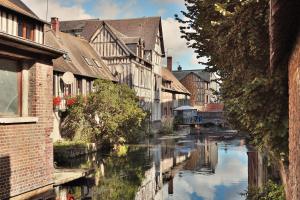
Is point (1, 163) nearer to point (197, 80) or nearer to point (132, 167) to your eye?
point (132, 167)

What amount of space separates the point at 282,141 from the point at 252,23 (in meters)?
1.86

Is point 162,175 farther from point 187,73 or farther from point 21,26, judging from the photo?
point 187,73

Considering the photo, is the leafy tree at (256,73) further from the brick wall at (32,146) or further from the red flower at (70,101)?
the red flower at (70,101)

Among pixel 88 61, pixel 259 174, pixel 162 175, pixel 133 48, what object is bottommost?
pixel 162 175

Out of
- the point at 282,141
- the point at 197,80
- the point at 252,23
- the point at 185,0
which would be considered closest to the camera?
the point at 282,141

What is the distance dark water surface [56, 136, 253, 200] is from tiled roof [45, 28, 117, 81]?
6.04m

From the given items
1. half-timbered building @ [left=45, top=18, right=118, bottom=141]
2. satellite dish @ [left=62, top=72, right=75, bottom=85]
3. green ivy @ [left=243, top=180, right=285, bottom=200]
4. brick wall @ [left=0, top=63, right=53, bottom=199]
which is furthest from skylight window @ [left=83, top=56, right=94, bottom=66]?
green ivy @ [left=243, top=180, right=285, bottom=200]

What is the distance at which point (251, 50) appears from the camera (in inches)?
260

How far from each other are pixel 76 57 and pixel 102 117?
720 cm

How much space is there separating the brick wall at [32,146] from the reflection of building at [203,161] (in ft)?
29.7

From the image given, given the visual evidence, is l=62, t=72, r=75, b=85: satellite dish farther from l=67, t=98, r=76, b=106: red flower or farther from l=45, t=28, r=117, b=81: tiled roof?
l=67, t=98, r=76, b=106: red flower

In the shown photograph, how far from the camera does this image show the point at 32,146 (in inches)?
375

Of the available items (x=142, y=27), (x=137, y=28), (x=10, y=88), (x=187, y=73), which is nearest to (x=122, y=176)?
(x=10, y=88)

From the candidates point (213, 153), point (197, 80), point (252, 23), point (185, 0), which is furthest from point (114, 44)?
point (197, 80)
